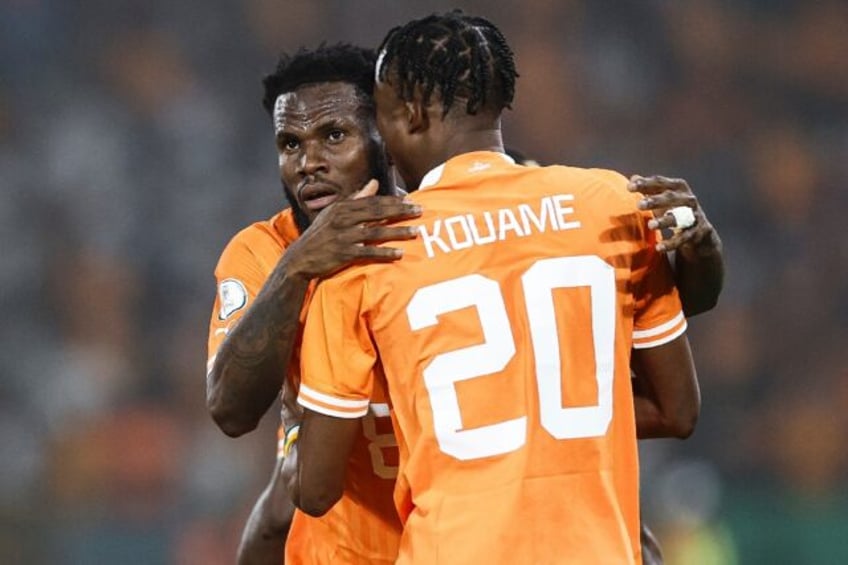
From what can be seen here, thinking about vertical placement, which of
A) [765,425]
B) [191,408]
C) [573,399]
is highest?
[573,399]

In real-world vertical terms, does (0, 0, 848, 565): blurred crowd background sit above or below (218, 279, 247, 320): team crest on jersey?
below

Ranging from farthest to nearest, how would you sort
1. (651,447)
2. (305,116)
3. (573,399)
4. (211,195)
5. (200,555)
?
1. (211,195)
2. (651,447)
3. (200,555)
4. (305,116)
5. (573,399)

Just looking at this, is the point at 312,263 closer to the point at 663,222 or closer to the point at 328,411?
the point at 328,411

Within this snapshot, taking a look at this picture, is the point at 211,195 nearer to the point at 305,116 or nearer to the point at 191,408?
the point at 191,408

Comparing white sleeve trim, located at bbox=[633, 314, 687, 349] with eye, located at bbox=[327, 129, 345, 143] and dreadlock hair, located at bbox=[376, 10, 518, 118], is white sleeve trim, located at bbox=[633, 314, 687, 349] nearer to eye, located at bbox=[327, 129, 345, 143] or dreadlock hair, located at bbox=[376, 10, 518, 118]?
dreadlock hair, located at bbox=[376, 10, 518, 118]

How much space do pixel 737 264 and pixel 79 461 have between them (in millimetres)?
3993

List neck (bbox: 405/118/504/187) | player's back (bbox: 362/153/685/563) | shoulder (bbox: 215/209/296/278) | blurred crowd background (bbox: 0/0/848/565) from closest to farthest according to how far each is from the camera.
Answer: player's back (bbox: 362/153/685/563), neck (bbox: 405/118/504/187), shoulder (bbox: 215/209/296/278), blurred crowd background (bbox: 0/0/848/565)

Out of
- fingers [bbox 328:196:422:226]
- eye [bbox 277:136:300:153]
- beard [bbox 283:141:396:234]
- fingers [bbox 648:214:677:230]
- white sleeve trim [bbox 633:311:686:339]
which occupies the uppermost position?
fingers [bbox 328:196:422:226]

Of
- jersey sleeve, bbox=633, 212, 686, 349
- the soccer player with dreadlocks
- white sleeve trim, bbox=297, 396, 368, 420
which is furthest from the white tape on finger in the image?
white sleeve trim, bbox=297, 396, 368, 420

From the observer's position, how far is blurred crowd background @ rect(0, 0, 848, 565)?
7223mm

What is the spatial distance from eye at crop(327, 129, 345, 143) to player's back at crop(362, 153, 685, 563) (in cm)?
96

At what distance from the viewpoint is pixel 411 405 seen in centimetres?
268

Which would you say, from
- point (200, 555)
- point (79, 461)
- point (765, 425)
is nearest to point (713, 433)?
point (765, 425)

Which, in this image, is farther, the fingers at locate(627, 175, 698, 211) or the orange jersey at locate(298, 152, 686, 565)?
the fingers at locate(627, 175, 698, 211)
